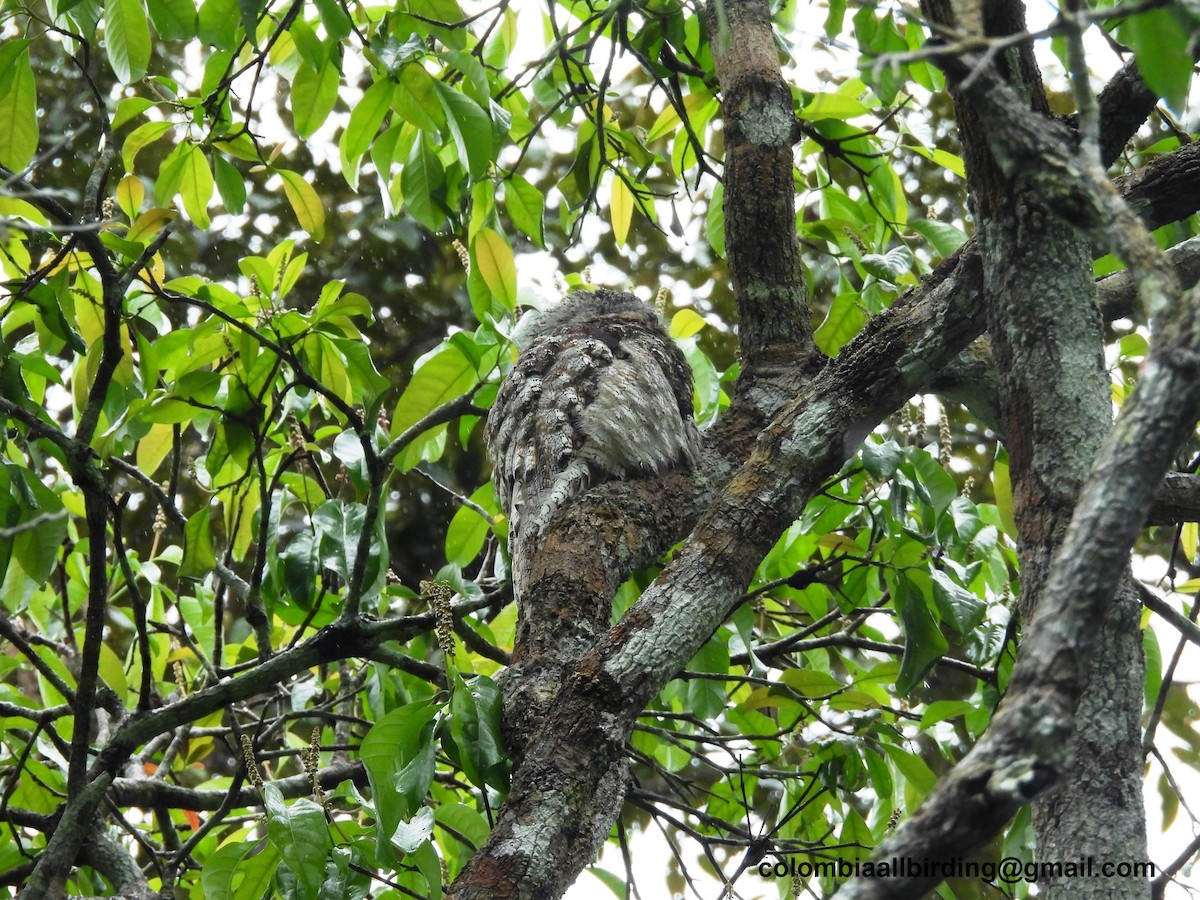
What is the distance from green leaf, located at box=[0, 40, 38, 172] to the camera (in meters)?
1.78

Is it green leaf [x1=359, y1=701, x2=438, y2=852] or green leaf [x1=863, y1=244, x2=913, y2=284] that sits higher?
green leaf [x1=863, y1=244, x2=913, y2=284]

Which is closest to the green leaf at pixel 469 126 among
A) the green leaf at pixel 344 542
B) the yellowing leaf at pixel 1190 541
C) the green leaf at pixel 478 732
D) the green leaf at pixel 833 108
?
the green leaf at pixel 344 542

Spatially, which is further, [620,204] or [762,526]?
[620,204]

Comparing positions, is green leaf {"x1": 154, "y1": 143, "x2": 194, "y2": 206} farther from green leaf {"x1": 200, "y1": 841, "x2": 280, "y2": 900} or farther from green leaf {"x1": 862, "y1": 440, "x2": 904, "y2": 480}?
green leaf {"x1": 862, "y1": 440, "x2": 904, "y2": 480}

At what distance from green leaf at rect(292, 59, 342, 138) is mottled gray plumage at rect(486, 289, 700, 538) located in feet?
2.27

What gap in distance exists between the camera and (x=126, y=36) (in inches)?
73.3

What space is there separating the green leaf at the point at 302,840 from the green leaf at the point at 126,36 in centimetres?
132

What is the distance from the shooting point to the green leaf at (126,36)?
1858 mm

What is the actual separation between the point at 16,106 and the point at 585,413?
1176 millimetres

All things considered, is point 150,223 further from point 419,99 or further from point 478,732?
point 478,732

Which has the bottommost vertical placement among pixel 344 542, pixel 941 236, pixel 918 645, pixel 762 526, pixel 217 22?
pixel 918 645

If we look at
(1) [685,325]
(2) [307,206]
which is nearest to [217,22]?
(2) [307,206]

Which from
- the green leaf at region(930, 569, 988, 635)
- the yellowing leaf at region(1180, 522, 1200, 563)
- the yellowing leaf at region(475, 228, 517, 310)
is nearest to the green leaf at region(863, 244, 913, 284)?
the green leaf at region(930, 569, 988, 635)

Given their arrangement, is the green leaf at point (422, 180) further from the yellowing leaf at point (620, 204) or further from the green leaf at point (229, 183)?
the yellowing leaf at point (620, 204)
